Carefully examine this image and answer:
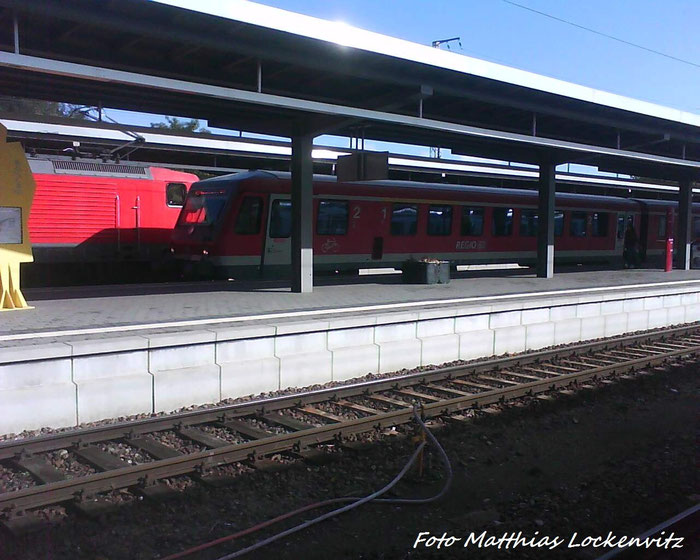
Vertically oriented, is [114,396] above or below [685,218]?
below

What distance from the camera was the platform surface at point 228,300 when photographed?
29.2 ft

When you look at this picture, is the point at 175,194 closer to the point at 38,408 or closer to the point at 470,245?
the point at 470,245

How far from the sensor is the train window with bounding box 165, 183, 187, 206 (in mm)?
18031

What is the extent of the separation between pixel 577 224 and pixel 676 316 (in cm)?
840

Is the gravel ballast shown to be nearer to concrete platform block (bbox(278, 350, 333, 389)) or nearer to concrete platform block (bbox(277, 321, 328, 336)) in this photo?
concrete platform block (bbox(278, 350, 333, 389))

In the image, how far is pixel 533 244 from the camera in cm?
2259

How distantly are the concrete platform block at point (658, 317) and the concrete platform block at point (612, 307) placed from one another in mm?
1263

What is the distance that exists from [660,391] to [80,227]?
13.4 metres

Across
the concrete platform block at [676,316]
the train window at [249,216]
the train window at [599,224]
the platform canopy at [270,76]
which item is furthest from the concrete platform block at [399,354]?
the train window at [599,224]

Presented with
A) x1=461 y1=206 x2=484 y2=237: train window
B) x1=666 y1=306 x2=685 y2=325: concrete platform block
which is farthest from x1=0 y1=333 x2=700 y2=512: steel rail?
x1=461 y1=206 x2=484 y2=237: train window

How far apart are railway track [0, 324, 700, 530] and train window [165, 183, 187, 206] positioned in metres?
11.2

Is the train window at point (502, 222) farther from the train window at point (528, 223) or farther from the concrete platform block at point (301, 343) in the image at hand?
the concrete platform block at point (301, 343)

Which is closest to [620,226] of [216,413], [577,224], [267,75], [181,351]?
[577,224]

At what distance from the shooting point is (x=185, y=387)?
784cm
